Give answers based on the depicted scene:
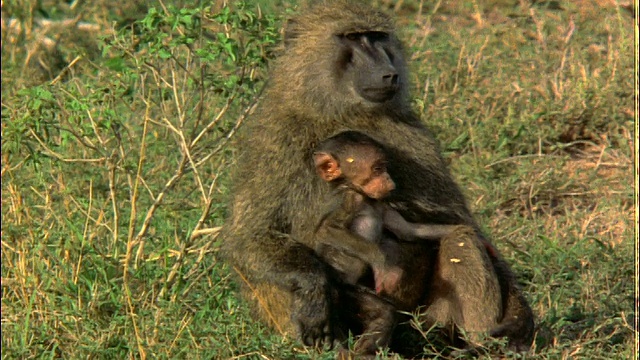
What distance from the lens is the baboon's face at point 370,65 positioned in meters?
4.29

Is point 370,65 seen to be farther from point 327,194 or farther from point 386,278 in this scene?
point 386,278

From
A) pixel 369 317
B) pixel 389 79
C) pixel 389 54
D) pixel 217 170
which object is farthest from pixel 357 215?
pixel 217 170

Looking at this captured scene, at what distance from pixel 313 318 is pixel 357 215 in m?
0.39

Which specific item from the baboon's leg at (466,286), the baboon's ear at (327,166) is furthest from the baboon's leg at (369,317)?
the baboon's ear at (327,166)

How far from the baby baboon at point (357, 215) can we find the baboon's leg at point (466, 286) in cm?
9

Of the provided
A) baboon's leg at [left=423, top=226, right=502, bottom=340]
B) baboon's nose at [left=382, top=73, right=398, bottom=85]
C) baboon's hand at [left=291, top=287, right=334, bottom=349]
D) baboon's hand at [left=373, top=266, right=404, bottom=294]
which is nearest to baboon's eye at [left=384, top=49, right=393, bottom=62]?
baboon's nose at [left=382, top=73, right=398, bottom=85]

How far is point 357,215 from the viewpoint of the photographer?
13.6ft

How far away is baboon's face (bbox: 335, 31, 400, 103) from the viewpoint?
429 cm

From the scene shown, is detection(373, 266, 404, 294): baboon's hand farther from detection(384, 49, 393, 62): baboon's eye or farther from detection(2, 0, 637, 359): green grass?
detection(384, 49, 393, 62): baboon's eye

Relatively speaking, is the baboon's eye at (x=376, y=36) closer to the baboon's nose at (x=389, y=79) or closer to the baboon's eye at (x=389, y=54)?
the baboon's eye at (x=389, y=54)

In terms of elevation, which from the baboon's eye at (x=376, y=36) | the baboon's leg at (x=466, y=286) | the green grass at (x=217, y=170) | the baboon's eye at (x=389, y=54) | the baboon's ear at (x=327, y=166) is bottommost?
the green grass at (x=217, y=170)

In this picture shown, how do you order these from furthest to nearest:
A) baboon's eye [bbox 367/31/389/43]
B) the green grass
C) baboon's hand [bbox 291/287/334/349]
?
1. the green grass
2. baboon's eye [bbox 367/31/389/43]
3. baboon's hand [bbox 291/287/334/349]

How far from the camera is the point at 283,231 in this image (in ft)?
14.1

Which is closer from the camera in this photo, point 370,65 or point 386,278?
point 386,278
